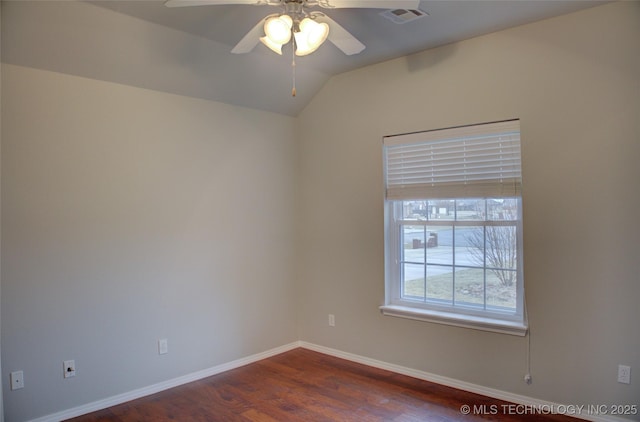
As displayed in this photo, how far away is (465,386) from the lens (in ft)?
10.7

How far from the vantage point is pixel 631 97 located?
103 inches

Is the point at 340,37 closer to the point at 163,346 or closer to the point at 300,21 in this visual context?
the point at 300,21

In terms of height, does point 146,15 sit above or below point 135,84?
above

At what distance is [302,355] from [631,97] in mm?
3343

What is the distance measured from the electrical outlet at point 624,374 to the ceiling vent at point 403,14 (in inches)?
102

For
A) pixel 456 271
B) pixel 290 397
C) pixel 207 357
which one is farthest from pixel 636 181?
pixel 207 357

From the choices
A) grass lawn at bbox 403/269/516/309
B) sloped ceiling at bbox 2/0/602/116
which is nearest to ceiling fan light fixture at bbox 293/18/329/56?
sloped ceiling at bbox 2/0/602/116

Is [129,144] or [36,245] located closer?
[36,245]

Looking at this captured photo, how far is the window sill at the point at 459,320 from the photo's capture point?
3027 mm

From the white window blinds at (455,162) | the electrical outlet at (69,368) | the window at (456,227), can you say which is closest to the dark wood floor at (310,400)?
the electrical outlet at (69,368)

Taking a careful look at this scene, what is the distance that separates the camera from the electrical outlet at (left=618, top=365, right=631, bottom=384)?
2.63 m

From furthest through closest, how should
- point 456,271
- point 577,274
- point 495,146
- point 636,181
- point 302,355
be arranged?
1. point 302,355
2. point 456,271
3. point 495,146
4. point 577,274
5. point 636,181

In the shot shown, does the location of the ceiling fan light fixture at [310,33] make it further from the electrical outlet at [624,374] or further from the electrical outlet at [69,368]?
the electrical outlet at [624,374]

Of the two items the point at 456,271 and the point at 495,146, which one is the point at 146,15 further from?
the point at 456,271
